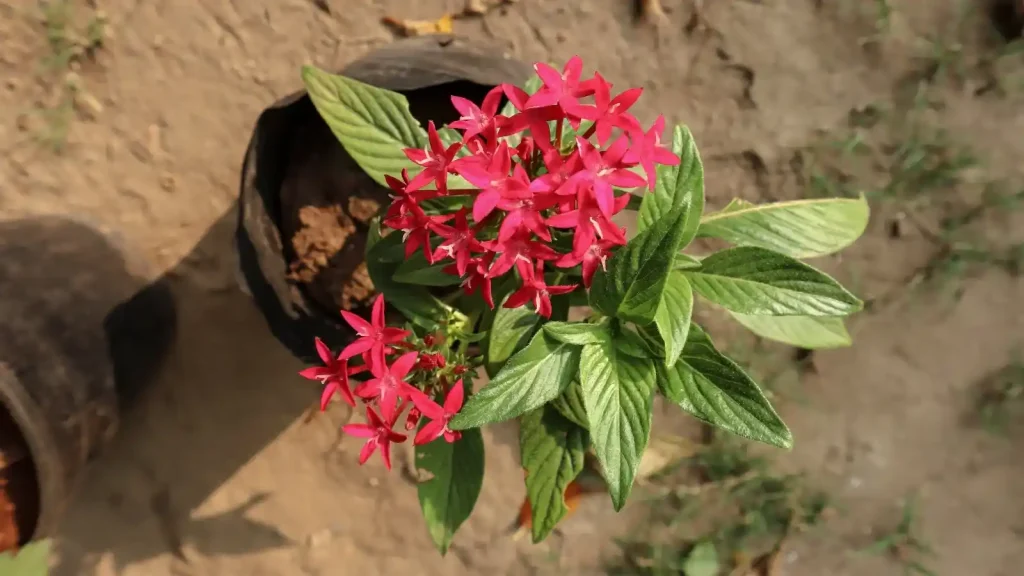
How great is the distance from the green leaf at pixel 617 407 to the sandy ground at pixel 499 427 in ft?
2.94

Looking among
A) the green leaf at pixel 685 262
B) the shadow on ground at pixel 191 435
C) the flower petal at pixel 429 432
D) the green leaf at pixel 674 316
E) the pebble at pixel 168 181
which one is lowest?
the shadow on ground at pixel 191 435

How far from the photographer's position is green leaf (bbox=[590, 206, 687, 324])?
0.75 m

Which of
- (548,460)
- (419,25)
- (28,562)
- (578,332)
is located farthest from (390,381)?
(419,25)

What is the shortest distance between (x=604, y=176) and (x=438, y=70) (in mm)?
546

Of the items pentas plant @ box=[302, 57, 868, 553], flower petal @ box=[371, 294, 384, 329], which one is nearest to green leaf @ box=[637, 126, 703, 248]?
pentas plant @ box=[302, 57, 868, 553]

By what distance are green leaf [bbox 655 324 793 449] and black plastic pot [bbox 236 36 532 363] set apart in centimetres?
54

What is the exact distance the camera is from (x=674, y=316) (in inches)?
33.0

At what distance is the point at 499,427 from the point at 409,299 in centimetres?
75

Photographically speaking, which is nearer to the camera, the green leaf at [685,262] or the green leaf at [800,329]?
the green leaf at [685,262]

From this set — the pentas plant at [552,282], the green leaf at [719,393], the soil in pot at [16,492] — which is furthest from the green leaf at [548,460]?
the soil in pot at [16,492]

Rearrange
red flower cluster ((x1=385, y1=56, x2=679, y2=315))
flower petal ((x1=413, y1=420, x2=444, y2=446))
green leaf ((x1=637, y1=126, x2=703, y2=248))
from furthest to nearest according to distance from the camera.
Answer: green leaf ((x1=637, y1=126, x2=703, y2=248)), flower petal ((x1=413, y1=420, x2=444, y2=446)), red flower cluster ((x1=385, y1=56, x2=679, y2=315))

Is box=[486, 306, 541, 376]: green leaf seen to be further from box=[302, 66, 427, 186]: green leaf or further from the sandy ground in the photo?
the sandy ground

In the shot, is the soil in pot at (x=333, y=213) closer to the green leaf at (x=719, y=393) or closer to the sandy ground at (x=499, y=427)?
the sandy ground at (x=499, y=427)

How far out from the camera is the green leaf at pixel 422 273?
1.00 meters
